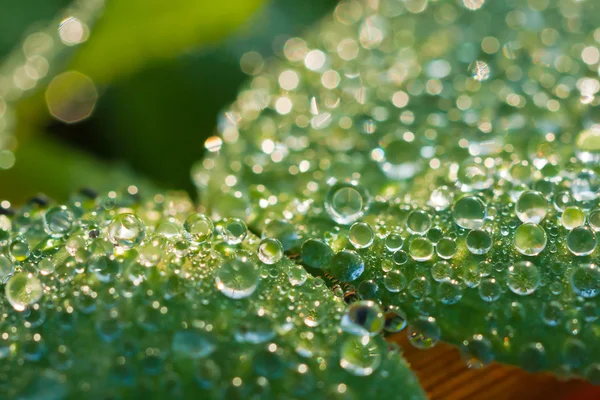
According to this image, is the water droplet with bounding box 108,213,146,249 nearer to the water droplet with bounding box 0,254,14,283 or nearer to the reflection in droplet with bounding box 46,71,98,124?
the water droplet with bounding box 0,254,14,283

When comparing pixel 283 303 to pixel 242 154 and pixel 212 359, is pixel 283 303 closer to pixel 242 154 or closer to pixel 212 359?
pixel 212 359

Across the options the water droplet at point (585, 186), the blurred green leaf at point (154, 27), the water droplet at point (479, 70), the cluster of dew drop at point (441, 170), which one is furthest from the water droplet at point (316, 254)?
the blurred green leaf at point (154, 27)

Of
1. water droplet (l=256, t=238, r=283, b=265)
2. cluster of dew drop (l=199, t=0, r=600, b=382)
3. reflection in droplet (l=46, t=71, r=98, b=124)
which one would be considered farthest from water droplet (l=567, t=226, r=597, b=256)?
reflection in droplet (l=46, t=71, r=98, b=124)

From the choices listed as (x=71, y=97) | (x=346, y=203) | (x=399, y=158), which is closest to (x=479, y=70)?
(x=399, y=158)

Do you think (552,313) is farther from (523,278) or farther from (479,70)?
(479,70)

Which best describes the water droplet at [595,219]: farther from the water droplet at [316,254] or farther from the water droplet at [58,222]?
the water droplet at [58,222]
